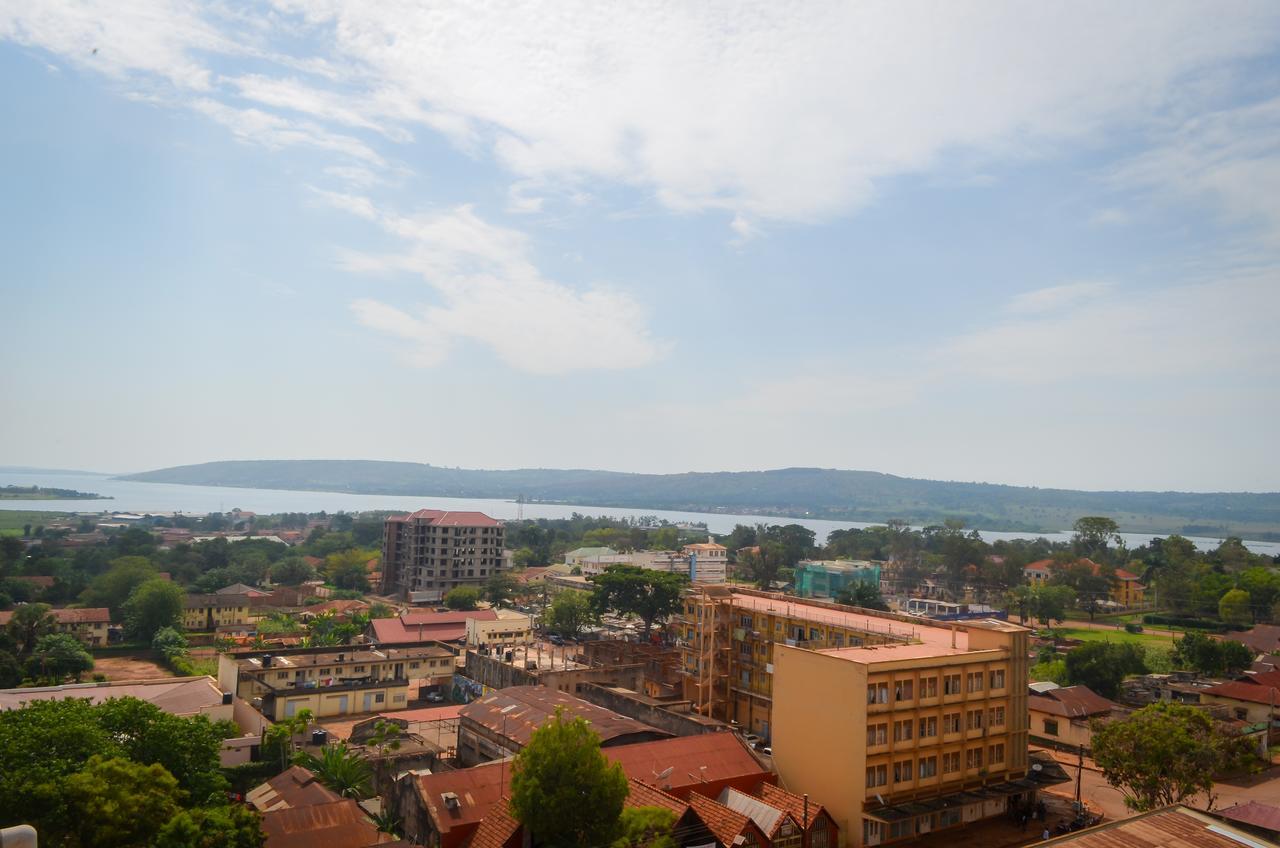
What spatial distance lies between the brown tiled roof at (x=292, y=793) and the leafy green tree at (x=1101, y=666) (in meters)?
28.2

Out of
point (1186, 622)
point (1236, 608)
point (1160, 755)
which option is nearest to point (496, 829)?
point (1160, 755)

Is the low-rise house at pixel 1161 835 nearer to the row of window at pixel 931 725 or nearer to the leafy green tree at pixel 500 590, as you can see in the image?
the row of window at pixel 931 725

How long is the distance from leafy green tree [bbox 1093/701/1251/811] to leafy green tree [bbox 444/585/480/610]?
43264mm

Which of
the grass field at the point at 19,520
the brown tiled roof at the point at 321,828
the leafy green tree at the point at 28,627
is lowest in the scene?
the grass field at the point at 19,520

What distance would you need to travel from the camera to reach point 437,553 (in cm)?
6600

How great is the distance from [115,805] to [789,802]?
42.5 feet

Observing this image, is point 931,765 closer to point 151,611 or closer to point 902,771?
point 902,771

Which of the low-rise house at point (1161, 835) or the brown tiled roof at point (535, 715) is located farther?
the brown tiled roof at point (535, 715)

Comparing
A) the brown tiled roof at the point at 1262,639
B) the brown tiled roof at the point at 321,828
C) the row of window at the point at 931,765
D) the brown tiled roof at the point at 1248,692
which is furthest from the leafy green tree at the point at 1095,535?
the brown tiled roof at the point at 321,828

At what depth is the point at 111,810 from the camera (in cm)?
1295

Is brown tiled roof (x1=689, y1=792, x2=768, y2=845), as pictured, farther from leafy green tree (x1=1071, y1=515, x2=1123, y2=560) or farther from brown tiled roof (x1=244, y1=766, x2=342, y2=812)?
leafy green tree (x1=1071, y1=515, x2=1123, y2=560)

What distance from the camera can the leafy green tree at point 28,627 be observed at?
38.1 meters

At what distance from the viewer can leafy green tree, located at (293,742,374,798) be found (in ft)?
65.8

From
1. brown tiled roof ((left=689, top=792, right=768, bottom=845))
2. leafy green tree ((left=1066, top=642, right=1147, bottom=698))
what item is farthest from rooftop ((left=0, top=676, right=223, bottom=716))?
leafy green tree ((left=1066, top=642, right=1147, bottom=698))
